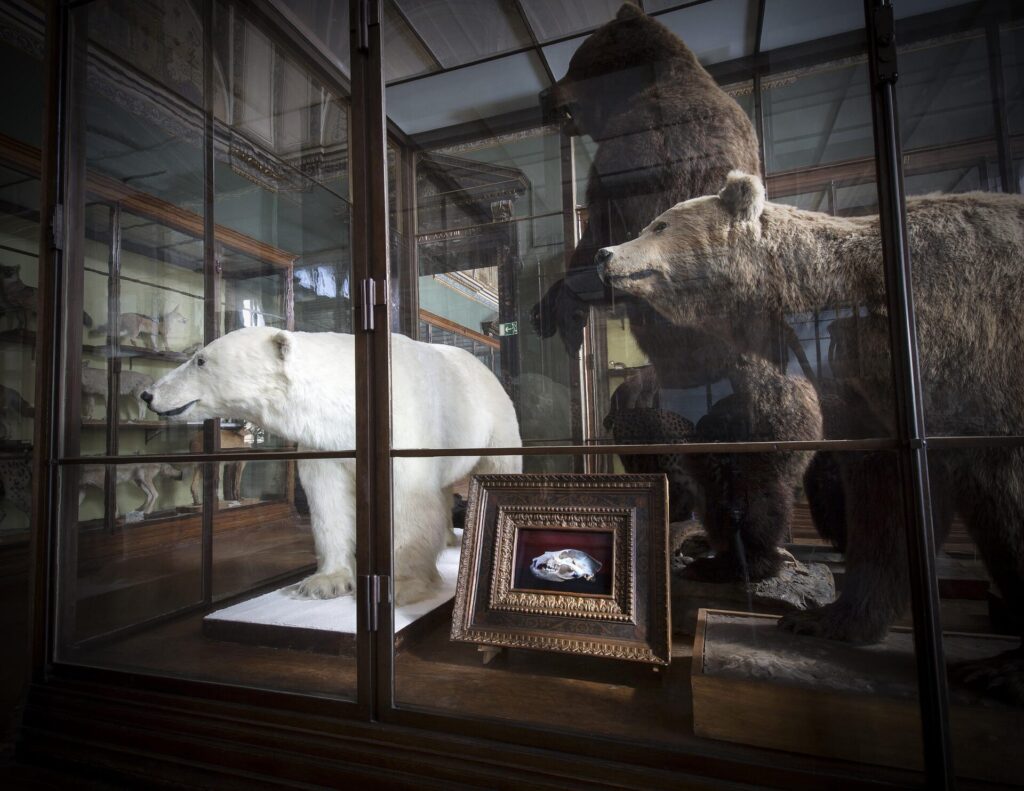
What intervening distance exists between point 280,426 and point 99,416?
0.66 m

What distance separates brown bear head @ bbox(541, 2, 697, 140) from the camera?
4.49ft

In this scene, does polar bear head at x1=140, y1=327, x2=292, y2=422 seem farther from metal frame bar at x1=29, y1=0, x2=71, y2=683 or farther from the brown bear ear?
the brown bear ear

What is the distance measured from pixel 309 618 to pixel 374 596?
1.16 ft

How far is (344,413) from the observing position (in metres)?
1.53

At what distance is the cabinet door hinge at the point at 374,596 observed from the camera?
1298 mm

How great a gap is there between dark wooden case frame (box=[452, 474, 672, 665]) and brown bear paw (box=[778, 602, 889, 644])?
0.28 metres

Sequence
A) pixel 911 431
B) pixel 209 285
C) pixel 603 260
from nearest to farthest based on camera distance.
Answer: pixel 911 431 → pixel 603 260 → pixel 209 285

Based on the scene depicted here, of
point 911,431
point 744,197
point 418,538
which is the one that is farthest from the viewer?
point 418,538

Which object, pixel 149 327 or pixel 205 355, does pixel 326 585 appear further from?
pixel 149 327

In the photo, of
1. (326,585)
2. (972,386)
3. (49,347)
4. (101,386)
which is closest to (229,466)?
(326,585)

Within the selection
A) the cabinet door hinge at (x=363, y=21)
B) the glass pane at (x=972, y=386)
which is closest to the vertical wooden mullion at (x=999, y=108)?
the glass pane at (x=972, y=386)

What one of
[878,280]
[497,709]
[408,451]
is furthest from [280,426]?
[878,280]

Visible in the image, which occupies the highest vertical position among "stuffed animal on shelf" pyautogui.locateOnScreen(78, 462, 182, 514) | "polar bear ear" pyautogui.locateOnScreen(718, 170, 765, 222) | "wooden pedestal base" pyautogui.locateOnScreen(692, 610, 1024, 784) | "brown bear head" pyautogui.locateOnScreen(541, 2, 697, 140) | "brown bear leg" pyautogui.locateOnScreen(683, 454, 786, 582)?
"brown bear head" pyautogui.locateOnScreen(541, 2, 697, 140)

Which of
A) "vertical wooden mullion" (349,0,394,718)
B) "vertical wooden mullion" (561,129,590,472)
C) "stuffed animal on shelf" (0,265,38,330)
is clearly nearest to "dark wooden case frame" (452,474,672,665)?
"vertical wooden mullion" (561,129,590,472)
